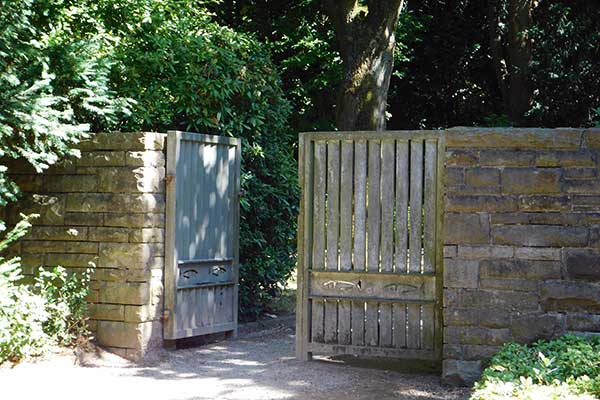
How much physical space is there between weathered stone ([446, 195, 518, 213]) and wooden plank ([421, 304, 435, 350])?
0.93 m

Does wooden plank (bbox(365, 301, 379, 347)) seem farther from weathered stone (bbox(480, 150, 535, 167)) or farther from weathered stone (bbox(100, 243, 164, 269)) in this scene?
weathered stone (bbox(100, 243, 164, 269))

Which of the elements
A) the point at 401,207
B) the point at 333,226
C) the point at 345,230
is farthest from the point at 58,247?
the point at 401,207

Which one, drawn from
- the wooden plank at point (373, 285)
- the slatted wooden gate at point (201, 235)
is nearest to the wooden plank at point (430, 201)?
the wooden plank at point (373, 285)

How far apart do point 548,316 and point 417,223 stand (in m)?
1.34

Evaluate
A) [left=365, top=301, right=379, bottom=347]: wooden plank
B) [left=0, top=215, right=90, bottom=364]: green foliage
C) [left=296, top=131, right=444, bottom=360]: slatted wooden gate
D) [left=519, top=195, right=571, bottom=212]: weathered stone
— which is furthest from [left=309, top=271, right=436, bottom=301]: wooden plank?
[left=0, top=215, right=90, bottom=364]: green foliage

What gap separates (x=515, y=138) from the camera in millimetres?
7305

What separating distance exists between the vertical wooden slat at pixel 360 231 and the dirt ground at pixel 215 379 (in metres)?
0.36

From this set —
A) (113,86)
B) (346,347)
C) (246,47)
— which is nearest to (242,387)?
(346,347)

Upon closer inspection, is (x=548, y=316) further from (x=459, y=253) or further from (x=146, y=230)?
(x=146, y=230)

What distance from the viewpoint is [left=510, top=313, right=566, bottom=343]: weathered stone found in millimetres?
7168

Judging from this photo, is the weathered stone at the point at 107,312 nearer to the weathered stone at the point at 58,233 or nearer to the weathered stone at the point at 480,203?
the weathered stone at the point at 58,233

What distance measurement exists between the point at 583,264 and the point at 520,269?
47 centimetres

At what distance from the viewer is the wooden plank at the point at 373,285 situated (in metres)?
7.84

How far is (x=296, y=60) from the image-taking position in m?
16.8
